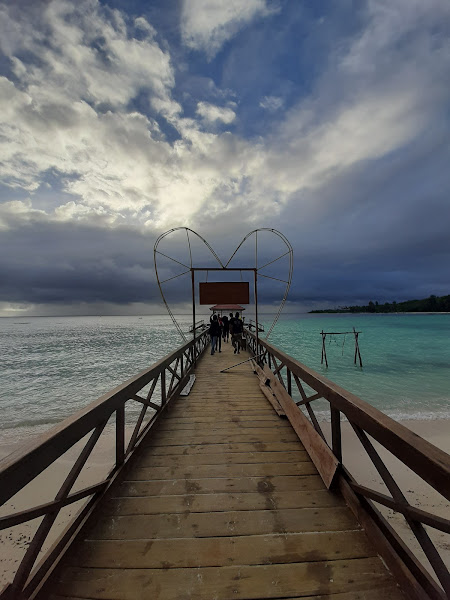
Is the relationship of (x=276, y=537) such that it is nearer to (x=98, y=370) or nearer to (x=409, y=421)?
(x=409, y=421)

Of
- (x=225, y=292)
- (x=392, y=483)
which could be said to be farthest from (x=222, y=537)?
(x=225, y=292)

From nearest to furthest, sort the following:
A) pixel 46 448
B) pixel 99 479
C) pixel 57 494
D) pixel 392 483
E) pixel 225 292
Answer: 1. pixel 46 448
2. pixel 57 494
3. pixel 392 483
4. pixel 99 479
5. pixel 225 292

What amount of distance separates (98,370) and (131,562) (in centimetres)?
2152

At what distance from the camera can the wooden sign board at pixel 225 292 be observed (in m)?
9.00

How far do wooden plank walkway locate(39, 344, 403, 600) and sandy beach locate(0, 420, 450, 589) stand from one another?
120 inches

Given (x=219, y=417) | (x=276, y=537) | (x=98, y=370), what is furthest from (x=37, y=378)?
(x=276, y=537)

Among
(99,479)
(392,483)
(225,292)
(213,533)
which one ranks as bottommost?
(99,479)

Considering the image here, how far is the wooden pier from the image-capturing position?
182cm

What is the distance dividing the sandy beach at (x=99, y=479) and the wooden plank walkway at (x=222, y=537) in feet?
10.0

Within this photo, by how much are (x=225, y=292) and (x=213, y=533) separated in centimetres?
715

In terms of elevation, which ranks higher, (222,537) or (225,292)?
(225,292)

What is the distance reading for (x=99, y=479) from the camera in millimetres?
6426

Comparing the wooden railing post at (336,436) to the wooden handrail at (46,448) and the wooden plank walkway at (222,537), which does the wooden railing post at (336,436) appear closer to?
the wooden plank walkway at (222,537)

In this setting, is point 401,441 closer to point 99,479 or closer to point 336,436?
point 336,436
